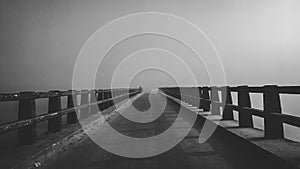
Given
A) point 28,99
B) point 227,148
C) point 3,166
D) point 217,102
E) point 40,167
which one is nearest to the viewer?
point 3,166

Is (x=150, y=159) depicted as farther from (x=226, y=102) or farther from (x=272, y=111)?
(x=226, y=102)

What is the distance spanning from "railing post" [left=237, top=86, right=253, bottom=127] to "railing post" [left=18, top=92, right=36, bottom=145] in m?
4.98

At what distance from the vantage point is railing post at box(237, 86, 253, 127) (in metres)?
8.43

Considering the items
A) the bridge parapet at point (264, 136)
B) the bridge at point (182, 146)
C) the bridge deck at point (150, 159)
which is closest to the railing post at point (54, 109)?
the bridge at point (182, 146)

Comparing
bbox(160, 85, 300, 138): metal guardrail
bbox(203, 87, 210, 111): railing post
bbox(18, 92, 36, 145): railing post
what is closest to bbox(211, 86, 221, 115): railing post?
bbox(203, 87, 210, 111): railing post

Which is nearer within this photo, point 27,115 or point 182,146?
point 27,115

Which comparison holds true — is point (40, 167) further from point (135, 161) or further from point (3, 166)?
point (135, 161)

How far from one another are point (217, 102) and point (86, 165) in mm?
6829

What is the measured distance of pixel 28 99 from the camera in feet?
21.0

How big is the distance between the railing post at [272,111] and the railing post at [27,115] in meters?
4.60

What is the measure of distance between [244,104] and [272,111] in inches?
73.7

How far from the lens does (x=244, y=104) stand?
855 cm

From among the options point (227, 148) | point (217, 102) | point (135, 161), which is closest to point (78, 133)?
Answer: point (135, 161)

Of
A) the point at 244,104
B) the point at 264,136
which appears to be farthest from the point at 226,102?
the point at 264,136
